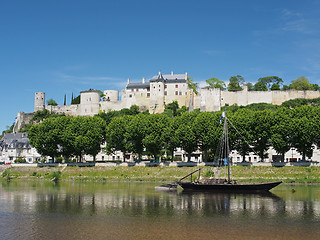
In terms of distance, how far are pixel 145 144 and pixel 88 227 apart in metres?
42.7

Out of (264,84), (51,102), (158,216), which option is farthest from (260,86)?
(158,216)

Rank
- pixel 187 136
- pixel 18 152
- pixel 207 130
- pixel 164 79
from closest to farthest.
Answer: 1. pixel 207 130
2. pixel 187 136
3. pixel 18 152
4. pixel 164 79

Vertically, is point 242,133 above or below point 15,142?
above

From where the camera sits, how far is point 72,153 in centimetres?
7369

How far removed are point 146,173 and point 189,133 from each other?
9.58 metres

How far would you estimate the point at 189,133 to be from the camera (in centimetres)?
6475

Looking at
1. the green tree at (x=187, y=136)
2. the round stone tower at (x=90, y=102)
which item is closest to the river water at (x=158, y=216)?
the green tree at (x=187, y=136)

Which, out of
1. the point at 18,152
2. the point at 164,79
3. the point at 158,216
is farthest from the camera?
the point at 164,79

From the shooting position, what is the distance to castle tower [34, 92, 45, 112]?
140 metres

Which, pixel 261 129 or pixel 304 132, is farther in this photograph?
pixel 261 129

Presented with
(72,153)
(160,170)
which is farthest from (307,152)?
(72,153)

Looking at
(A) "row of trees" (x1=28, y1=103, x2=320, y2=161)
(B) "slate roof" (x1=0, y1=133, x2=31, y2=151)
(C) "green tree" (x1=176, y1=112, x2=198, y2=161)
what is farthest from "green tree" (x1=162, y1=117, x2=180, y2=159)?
(B) "slate roof" (x1=0, y1=133, x2=31, y2=151)

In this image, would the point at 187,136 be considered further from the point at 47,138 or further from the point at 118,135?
A: the point at 47,138

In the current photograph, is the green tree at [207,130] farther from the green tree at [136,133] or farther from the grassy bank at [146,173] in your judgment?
the green tree at [136,133]
